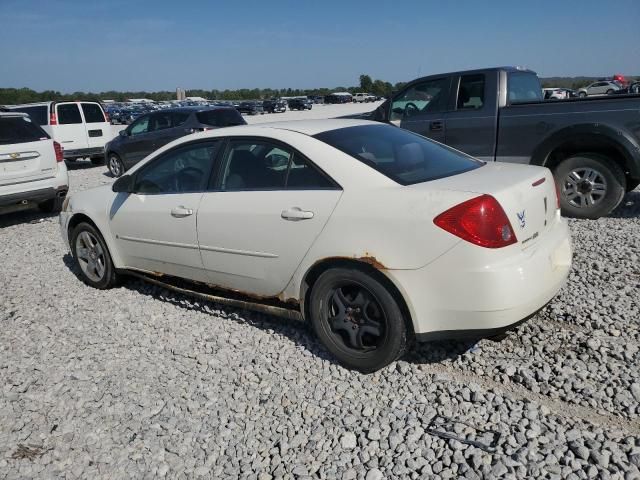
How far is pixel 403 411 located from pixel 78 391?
201cm

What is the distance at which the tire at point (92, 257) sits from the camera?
5.01 metres

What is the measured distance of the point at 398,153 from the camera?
11.8 ft

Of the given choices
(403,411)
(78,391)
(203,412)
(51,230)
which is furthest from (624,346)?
(51,230)

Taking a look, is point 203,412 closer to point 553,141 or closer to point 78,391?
point 78,391

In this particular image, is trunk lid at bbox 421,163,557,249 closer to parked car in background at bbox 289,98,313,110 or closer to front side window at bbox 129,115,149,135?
front side window at bbox 129,115,149,135

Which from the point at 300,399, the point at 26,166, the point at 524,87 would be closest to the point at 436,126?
the point at 524,87

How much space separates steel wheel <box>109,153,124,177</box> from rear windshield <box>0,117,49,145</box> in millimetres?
4974

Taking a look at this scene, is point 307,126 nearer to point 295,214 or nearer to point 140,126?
point 295,214

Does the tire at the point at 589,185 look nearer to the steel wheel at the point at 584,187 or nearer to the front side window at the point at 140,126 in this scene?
the steel wheel at the point at 584,187

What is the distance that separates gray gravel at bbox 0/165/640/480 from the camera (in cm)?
261

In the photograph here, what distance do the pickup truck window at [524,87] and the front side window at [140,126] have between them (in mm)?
8768

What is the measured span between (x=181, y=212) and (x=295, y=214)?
114cm

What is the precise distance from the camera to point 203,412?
309cm

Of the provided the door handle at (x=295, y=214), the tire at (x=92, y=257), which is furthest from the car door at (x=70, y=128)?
the door handle at (x=295, y=214)
